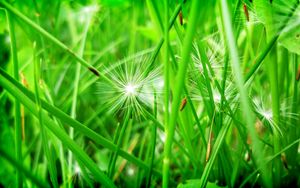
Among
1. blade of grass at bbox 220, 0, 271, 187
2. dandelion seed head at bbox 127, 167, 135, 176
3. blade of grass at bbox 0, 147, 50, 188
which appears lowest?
dandelion seed head at bbox 127, 167, 135, 176

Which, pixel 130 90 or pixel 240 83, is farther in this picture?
pixel 130 90

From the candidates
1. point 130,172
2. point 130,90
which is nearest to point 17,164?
point 130,90

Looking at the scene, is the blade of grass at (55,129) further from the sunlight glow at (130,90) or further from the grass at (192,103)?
the sunlight glow at (130,90)

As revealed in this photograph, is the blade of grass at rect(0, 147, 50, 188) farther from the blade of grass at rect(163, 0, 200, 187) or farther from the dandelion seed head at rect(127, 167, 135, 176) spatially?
the dandelion seed head at rect(127, 167, 135, 176)

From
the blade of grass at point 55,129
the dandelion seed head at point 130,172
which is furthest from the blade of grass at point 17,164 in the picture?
the dandelion seed head at point 130,172

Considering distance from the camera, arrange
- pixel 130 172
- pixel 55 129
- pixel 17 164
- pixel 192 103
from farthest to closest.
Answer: pixel 130 172, pixel 192 103, pixel 55 129, pixel 17 164

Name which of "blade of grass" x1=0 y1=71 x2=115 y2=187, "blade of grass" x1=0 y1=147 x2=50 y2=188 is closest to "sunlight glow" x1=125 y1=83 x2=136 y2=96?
"blade of grass" x1=0 y1=71 x2=115 y2=187

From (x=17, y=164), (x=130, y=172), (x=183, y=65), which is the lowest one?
(x=130, y=172)

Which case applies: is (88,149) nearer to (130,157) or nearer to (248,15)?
(130,157)

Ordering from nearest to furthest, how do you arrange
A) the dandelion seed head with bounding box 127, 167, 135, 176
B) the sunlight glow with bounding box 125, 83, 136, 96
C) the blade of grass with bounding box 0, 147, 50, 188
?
the blade of grass with bounding box 0, 147, 50, 188
the sunlight glow with bounding box 125, 83, 136, 96
the dandelion seed head with bounding box 127, 167, 135, 176

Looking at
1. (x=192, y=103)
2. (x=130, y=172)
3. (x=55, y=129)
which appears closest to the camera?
(x=55, y=129)

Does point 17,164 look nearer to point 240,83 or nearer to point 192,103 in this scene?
point 240,83

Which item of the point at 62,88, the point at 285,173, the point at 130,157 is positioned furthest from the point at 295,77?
the point at 62,88
